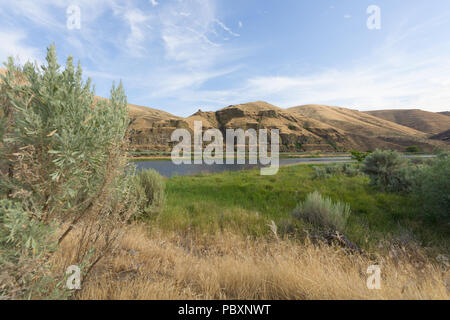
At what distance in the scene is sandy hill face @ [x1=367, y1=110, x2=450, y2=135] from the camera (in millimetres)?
120119

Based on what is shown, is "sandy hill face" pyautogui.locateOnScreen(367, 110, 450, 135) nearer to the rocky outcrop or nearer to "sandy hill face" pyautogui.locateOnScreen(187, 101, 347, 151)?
the rocky outcrop

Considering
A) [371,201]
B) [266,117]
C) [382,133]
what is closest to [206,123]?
[266,117]

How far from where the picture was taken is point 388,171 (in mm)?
9586

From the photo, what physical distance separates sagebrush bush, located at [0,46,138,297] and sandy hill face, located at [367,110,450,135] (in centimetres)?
17141

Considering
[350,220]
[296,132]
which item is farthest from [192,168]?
[296,132]

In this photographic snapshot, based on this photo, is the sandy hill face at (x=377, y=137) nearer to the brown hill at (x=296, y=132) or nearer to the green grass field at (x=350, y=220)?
the brown hill at (x=296, y=132)

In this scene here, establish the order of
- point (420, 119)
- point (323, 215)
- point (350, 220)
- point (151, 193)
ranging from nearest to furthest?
point (323, 215) < point (350, 220) < point (151, 193) < point (420, 119)

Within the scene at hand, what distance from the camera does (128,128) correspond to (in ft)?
8.55

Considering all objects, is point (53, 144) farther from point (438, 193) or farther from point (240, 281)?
point (438, 193)

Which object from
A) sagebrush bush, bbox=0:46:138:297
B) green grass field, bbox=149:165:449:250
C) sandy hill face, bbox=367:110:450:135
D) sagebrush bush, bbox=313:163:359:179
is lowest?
green grass field, bbox=149:165:449:250

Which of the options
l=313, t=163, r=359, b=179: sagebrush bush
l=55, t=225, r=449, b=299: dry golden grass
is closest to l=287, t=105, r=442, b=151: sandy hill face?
l=313, t=163, r=359, b=179: sagebrush bush

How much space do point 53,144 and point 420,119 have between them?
681 ft

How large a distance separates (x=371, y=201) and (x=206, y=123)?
10996 cm

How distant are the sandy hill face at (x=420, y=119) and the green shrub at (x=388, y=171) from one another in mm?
158499
